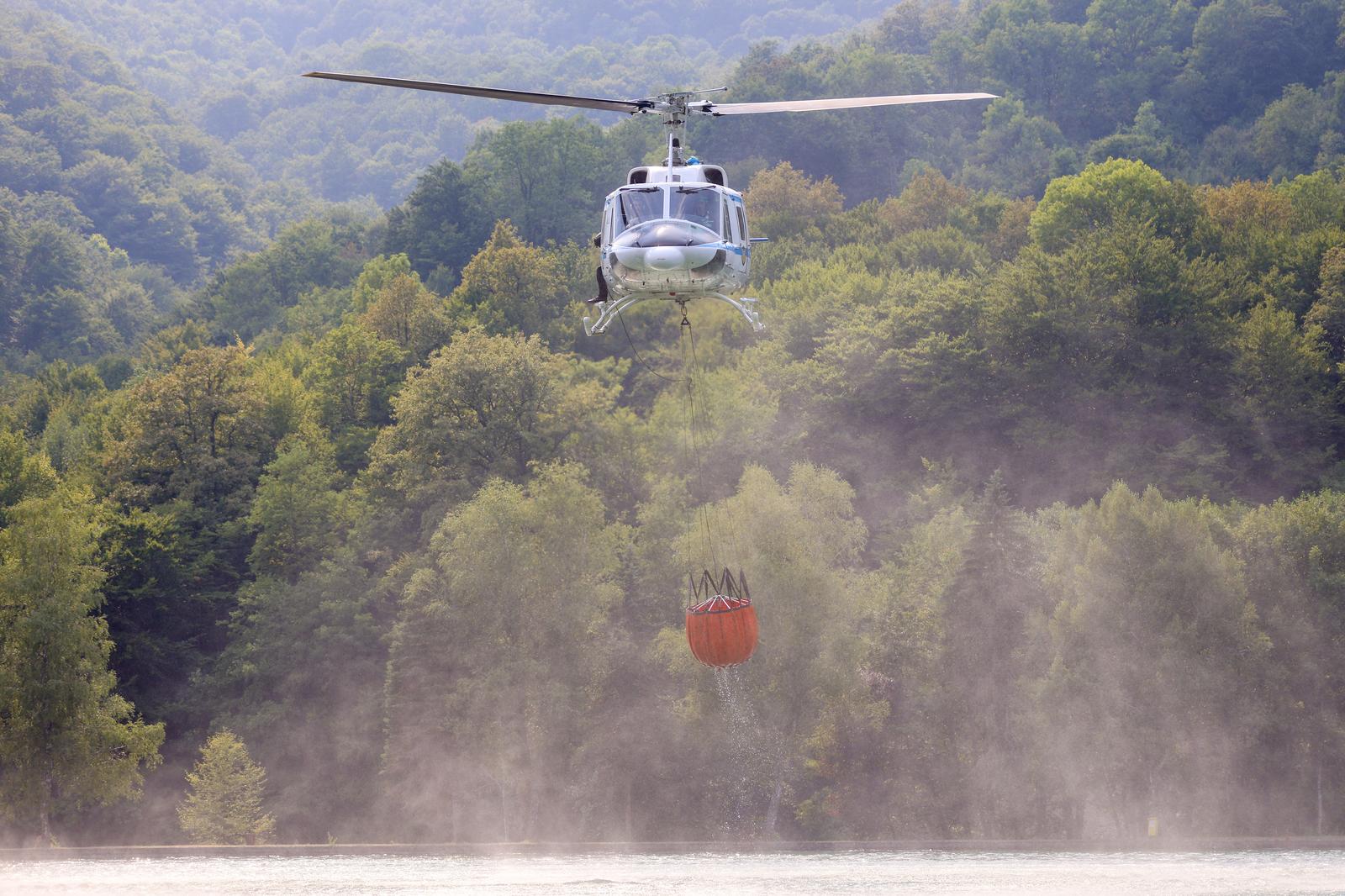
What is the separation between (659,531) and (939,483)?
10545mm

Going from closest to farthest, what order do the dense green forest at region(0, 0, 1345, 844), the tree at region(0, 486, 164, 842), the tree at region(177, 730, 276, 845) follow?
the dense green forest at region(0, 0, 1345, 844) → the tree at region(0, 486, 164, 842) → the tree at region(177, 730, 276, 845)

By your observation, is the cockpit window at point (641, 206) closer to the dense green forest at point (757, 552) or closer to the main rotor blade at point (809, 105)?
the main rotor blade at point (809, 105)

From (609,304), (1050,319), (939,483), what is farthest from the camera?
(1050,319)

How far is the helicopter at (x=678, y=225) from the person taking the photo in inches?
1051

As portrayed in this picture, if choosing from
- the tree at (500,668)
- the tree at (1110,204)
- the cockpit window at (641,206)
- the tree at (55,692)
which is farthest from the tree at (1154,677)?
the tree at (55,692)

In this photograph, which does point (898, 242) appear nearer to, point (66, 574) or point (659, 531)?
point (659, 531)

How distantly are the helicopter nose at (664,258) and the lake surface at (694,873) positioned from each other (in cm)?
1192

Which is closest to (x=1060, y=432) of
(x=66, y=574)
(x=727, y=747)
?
(x=727, y=747)

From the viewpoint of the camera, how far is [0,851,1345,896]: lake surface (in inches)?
1222

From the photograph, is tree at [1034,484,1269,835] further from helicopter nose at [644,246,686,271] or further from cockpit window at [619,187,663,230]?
helicopter nose at [644,246,686,271]

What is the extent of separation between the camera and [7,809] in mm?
51438

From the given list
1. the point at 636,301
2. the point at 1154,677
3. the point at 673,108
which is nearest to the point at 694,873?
the point at 636,301

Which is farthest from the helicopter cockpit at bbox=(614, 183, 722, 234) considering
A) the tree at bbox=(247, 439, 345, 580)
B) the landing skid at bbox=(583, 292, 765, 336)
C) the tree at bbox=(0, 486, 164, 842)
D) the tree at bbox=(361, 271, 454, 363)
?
the tree at bbox=(361, 271, 454, 363)

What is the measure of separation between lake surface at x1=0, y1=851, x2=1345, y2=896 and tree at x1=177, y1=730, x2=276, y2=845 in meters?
19.5
